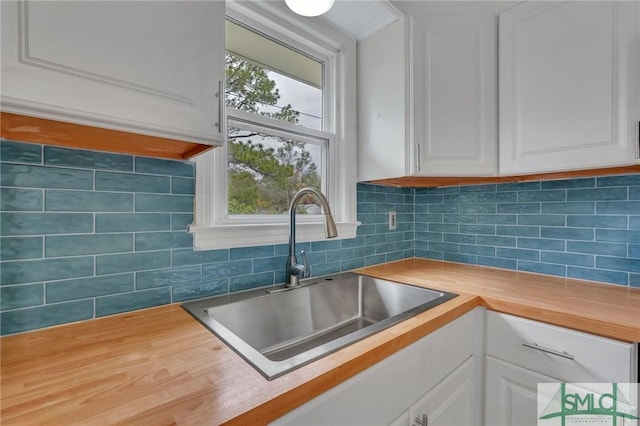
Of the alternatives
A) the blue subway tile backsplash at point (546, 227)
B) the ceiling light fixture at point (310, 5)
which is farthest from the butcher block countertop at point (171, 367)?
the ceiling light fixture at point (310, 5)

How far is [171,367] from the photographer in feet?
2.01

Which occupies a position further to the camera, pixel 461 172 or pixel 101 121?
pixel 461 172

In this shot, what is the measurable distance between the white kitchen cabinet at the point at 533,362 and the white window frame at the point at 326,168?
0.80 metres

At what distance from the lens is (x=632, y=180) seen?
49.1 inches

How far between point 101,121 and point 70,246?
43 centimetres

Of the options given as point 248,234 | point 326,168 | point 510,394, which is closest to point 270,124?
point 326,168

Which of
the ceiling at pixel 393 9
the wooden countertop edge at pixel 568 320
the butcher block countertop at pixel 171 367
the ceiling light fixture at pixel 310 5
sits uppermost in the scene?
the ceiling at pixel 393 9

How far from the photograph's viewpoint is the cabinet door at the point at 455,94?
54.0 inches

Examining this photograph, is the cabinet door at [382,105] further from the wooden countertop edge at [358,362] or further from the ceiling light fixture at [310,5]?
the wooden countertop edge at [358,362]

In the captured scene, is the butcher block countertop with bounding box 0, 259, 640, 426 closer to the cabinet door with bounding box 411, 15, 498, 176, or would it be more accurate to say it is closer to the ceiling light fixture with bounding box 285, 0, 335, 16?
the cabinet door with bounding box 411, 15, 498, 176

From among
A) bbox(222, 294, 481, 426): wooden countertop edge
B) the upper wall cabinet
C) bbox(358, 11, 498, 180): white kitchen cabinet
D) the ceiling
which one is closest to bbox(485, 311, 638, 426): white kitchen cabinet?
bbox(222, 294, 481, 426): wooden countertop edge

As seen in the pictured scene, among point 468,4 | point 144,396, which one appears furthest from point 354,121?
point 144,396

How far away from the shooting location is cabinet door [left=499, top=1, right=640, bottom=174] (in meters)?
1.05

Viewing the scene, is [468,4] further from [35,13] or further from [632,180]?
[35,13]
